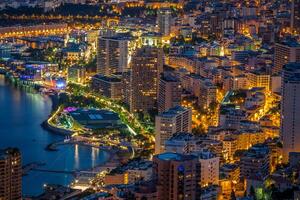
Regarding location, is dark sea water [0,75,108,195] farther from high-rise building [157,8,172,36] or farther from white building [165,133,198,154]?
high-rise building [157,8,172,36]

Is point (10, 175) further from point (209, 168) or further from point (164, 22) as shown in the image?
point (164, 22)

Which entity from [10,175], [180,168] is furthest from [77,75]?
[180,168]

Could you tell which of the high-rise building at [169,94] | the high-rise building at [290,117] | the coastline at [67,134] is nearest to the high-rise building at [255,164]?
the high-rise building at [290,117]

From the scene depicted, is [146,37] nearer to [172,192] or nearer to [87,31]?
[87,31]

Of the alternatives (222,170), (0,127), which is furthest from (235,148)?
(0,127)

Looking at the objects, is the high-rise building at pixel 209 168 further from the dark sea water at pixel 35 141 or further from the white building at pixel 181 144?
the dark sea water at pixel 35 141
